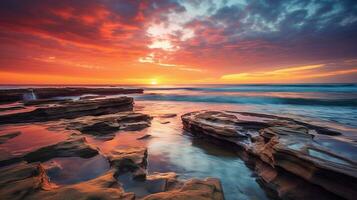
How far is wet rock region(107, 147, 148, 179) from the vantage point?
14.3 ft

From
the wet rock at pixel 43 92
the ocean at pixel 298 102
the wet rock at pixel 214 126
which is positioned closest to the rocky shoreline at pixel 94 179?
the wet rock at pixel 214 126

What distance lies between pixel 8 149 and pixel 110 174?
12.4 feet

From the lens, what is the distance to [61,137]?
21.1ft

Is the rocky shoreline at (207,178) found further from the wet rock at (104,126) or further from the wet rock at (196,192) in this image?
the wet rock at (104,126)

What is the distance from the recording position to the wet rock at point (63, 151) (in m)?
4.82

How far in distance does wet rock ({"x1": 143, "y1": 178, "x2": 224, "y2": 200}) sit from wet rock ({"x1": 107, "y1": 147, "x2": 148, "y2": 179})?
52.3 inches

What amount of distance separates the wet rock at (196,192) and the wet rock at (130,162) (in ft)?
4.36

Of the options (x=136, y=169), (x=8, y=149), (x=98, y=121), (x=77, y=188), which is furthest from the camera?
(x=98, y=121)

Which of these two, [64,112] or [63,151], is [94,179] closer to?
[63,151]

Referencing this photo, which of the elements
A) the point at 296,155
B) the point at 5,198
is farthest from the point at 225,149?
the point at 5,198

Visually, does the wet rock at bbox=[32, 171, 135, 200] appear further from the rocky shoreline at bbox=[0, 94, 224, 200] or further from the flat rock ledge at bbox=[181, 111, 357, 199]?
the flat rock ledge at bbox=[181, 111, 357, 199]

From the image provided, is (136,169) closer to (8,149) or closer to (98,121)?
(8,149)

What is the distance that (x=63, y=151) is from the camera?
17.2 ft

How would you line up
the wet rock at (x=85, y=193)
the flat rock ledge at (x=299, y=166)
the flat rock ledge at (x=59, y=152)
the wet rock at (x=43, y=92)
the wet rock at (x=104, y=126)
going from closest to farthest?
the wet rock at (x=85, y=193) < the flat rock ledge at (x=299, y=166) < the flat rock ledge at (x=59, y=152) < the wet rock at (x=104, y=126) < the wet rock at (x=43, y=92)
